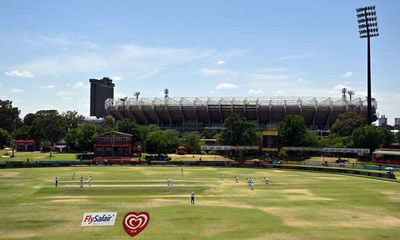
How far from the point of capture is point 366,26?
387ft

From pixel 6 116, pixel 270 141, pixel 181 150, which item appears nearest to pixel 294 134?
pixel 270 141

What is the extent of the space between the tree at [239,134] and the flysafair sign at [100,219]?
102 metres

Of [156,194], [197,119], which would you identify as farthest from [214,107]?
[156,194]

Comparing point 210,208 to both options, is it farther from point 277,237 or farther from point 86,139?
point 86,139

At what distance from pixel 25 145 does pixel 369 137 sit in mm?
126479

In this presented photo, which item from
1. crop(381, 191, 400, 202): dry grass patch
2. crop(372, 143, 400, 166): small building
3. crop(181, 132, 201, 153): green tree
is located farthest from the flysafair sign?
crop(181, 132, 201, 153): green tree

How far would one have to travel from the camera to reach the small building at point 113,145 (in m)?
122

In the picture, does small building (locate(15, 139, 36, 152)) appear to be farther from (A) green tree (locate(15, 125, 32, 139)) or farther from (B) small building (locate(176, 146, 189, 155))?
(B) small building (locate(176, 146, 189, 155))

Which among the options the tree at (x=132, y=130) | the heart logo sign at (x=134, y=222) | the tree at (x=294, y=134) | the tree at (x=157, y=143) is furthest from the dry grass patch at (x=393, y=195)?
the tree at (x=132, y=130)

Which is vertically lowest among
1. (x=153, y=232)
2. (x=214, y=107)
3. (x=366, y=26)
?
(x=153, y=232)

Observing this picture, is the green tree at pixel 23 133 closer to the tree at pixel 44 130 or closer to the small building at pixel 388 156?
the tree at pixel 44 130

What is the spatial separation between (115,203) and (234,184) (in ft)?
81.4

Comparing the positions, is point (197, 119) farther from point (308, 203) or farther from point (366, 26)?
point (308, 203)

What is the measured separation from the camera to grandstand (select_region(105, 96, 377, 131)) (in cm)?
17912
